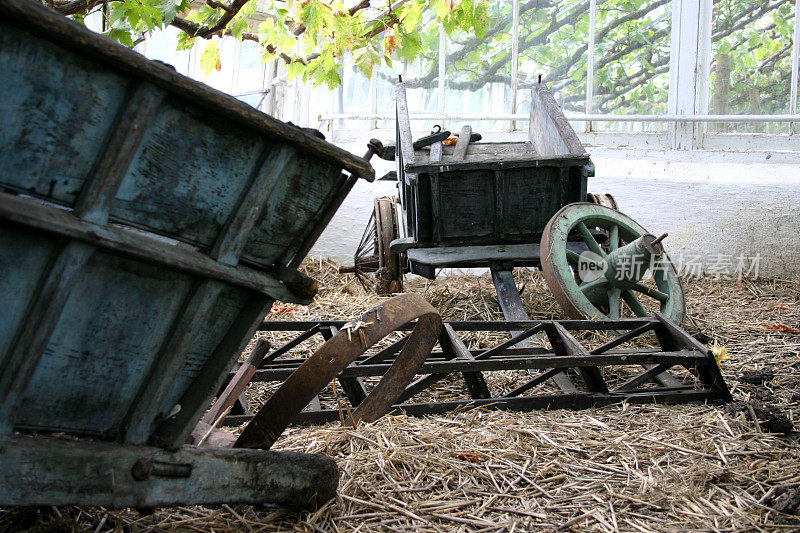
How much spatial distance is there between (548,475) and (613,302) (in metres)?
2.58

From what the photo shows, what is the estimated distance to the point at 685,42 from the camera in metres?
7.69

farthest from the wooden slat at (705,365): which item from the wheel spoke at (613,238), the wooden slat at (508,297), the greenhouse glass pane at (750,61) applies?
the greenhouse glass pane at (750,61)

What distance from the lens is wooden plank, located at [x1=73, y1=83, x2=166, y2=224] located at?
5.05 feet

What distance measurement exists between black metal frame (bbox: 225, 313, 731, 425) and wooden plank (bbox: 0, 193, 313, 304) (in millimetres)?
1304

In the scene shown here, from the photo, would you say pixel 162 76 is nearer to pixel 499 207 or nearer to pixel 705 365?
pixel 705 365

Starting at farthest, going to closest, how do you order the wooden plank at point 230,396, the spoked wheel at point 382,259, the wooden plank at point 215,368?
the spoked wheel at point 382,259 < the wooden plank at point 230,396 < the wooden plank at point 215,368

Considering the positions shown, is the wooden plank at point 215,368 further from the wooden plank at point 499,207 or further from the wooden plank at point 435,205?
the wooden plank at point 499,207

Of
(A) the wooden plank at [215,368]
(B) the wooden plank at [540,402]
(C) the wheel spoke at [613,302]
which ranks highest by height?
(A) the wooden plank at [215,368]

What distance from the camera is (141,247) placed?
161cm

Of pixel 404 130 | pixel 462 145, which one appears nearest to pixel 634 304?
pixel 462 145

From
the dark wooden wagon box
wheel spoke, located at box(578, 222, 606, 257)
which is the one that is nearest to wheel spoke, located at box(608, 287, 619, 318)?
wheel spoke, located at box(578, 222, 606, 257)

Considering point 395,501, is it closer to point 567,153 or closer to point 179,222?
point 179,222

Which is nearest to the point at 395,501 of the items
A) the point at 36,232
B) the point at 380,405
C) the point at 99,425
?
the point at 380,405

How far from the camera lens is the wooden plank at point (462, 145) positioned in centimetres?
603
